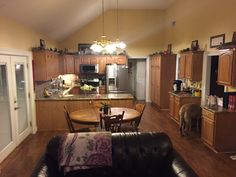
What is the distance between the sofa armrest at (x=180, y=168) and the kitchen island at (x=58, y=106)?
3178 mm

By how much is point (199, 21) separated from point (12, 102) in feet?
17.3

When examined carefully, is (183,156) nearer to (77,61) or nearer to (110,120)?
(110,120)

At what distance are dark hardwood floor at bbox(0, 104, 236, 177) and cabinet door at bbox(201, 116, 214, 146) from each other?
165mm

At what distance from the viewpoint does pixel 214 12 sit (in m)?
5.10

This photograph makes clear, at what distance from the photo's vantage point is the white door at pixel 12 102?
13.0 feet

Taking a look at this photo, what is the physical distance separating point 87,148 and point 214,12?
15.1ft

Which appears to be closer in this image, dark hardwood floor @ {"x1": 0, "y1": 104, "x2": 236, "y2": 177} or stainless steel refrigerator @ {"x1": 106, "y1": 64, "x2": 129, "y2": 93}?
dark hardwood floor @ {"x1": 0, "y1": 104, "x2": 236, "y2": 177}

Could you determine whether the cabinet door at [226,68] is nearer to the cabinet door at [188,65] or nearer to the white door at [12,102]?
the cabinet door at [188,65]

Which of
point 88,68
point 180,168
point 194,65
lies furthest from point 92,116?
A: point 88,68

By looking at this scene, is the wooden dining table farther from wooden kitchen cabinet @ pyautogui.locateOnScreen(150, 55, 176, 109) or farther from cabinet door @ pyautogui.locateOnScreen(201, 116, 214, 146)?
wooden kitchen cabinet @ pyautogui.locateOnScreen(150, 55, 176, 109)

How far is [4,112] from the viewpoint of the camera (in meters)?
4.06

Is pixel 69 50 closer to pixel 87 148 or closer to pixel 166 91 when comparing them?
pixel 166 91

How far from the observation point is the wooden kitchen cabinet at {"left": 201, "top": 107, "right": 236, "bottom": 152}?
4.08 m

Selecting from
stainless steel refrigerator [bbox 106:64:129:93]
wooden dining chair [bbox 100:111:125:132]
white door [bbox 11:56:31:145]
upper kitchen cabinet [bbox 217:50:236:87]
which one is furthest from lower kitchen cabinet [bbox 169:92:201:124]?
white door [bbox 11:56:31:145]
